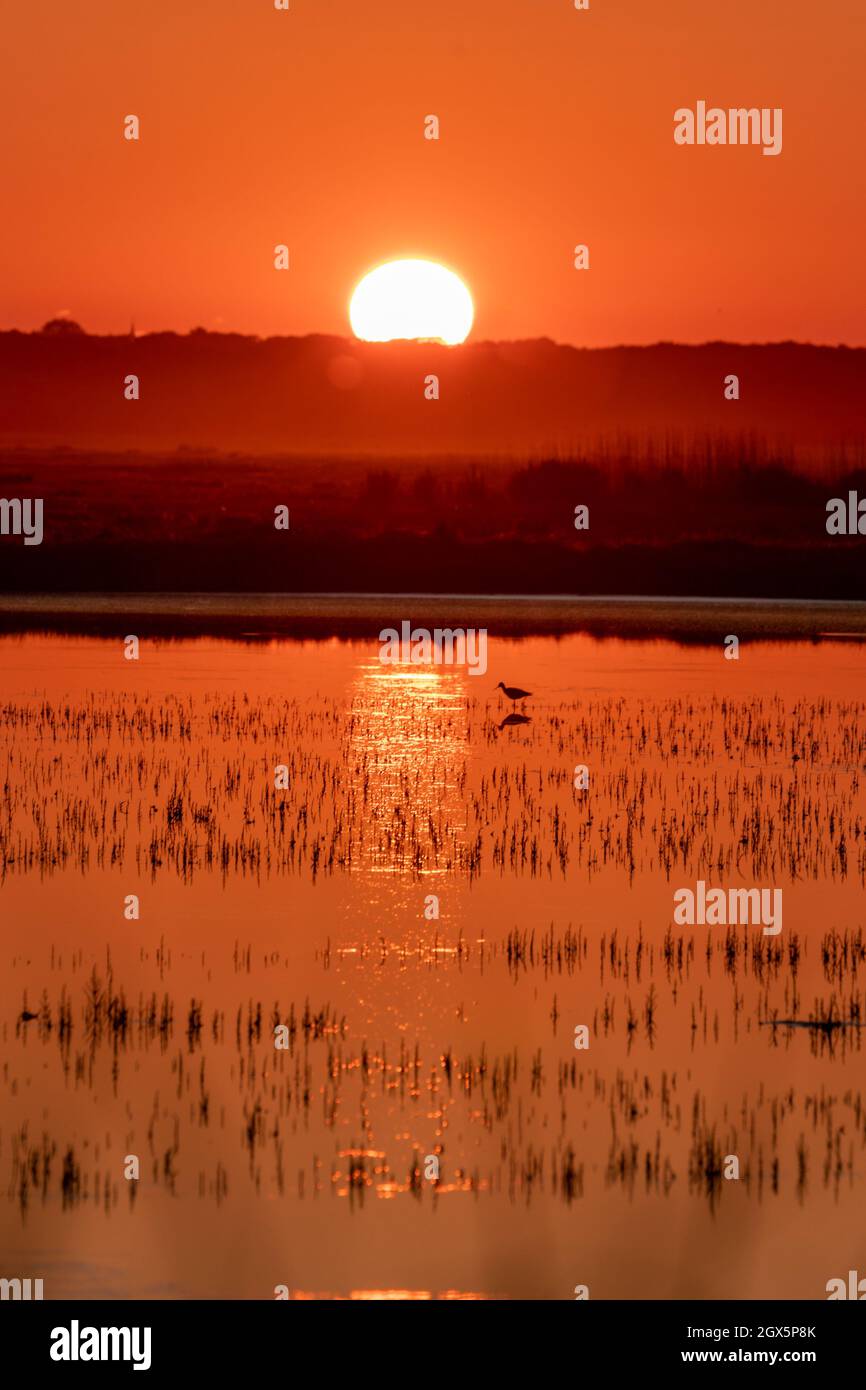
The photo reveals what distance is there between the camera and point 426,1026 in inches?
545

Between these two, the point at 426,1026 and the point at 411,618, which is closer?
the point at 426,1026

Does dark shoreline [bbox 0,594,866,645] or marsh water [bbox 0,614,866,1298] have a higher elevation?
dark shoreline [bbox 0,594,866,645]

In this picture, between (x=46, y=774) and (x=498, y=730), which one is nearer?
(x=46, y=774)

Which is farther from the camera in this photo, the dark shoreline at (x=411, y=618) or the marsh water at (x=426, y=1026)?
the dark shoreline at (x=411, y=618)

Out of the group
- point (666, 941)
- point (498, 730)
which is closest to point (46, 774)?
point (498, 730)

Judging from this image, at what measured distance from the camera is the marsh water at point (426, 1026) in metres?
10.5

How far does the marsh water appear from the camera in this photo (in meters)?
10.5

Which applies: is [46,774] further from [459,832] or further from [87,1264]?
[87,1264]

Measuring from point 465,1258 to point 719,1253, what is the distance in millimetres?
1275

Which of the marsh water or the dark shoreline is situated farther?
the dark shoreline
